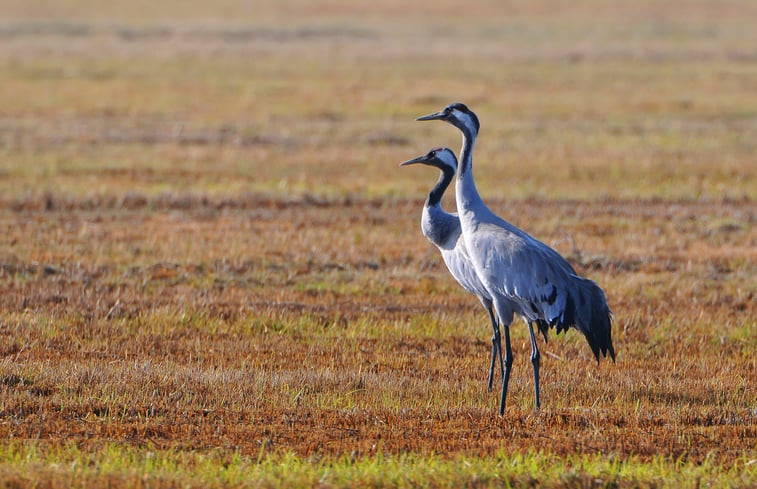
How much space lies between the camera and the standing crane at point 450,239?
30.7 ft

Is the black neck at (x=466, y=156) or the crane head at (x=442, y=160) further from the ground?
the black neck at (x=466, y=156)

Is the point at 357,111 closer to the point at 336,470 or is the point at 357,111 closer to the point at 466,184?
the point at 466,184

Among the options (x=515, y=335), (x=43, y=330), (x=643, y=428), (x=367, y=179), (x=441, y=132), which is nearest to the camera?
(x=643, y=428)

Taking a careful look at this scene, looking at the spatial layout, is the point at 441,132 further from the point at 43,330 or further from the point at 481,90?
the point at 43,330

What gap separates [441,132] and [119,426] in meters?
23.7

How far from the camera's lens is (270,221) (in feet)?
56.9

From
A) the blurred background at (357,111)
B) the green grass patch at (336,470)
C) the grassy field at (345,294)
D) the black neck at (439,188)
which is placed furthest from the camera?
the blurred background at (357,111)

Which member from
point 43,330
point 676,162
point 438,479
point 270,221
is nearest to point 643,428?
point 438,479

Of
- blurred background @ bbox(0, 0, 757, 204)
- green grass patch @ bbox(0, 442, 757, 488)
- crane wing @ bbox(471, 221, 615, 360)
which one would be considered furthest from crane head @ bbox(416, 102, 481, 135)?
blurred background @ bbox(0, 0, 757, 204)

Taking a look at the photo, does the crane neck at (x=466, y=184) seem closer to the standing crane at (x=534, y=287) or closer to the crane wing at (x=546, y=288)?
the standing crane at (x=534, y=287)

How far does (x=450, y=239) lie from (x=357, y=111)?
25191mm

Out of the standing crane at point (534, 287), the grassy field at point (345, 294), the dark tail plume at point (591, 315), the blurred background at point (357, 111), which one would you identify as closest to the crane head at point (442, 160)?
the standing crane at point (534, 287)

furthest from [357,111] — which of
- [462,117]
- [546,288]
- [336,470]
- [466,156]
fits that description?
[336,470]

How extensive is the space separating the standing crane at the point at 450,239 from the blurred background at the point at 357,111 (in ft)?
32.1
